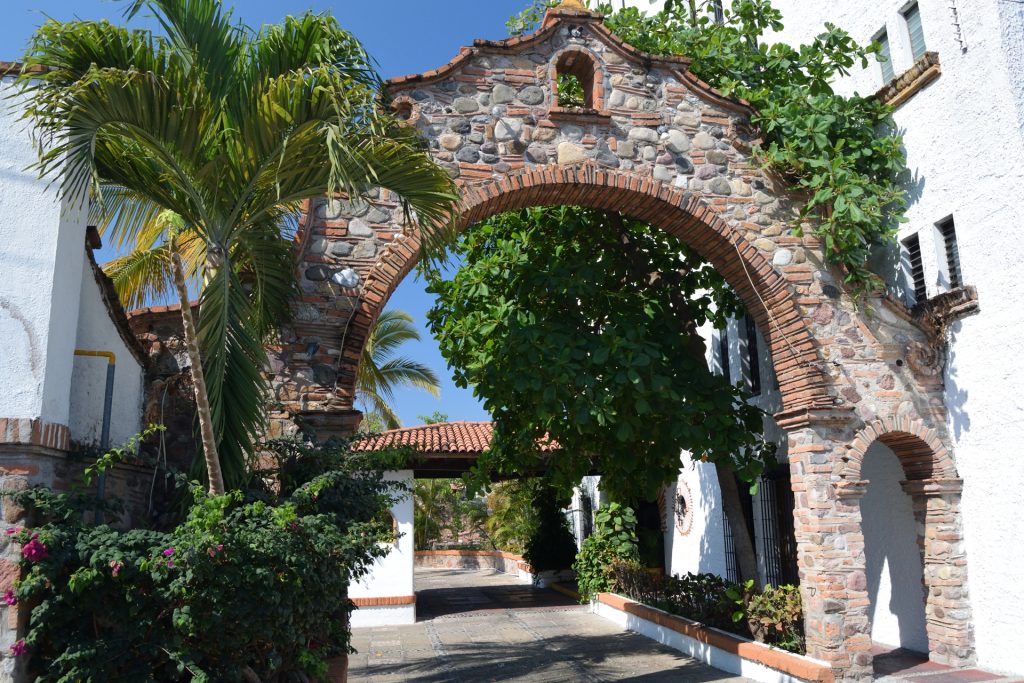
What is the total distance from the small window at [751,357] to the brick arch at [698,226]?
2.61 m

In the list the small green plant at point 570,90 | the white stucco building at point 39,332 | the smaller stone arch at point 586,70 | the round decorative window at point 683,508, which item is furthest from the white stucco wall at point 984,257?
the white stucco building at point 39,332

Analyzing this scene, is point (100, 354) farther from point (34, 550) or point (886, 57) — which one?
point (886, 57)

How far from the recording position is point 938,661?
7.25 m

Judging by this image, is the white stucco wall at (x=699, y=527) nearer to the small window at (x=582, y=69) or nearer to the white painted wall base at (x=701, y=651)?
the white painted wall base at (x=701, y=651)

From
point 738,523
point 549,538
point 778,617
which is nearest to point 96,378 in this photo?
point 778,617

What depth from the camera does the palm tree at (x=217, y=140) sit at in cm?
427

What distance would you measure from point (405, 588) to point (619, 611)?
11.2 feet

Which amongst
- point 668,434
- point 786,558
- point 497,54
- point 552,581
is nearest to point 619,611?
point 786,558

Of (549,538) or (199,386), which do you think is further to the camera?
(549,538)

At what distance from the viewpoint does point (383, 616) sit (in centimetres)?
1248

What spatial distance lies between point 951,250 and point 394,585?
9.26 m

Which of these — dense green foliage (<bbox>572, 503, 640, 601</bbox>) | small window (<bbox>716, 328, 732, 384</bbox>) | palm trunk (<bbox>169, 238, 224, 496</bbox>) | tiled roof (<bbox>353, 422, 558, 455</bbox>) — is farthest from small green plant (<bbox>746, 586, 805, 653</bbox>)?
palm trunk (<bbox>169, 238, 224, 496</bbox>)

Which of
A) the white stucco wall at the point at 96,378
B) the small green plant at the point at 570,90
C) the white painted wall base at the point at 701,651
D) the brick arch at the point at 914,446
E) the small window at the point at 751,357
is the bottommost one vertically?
the white painted wall base at the point at 701,651

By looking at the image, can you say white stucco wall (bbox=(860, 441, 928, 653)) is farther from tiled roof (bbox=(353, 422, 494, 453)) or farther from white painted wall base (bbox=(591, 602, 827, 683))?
tiled roof (bbox=(353, 422, 494, 453))
